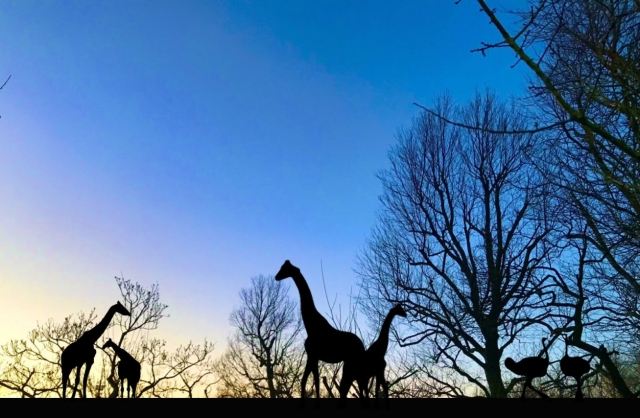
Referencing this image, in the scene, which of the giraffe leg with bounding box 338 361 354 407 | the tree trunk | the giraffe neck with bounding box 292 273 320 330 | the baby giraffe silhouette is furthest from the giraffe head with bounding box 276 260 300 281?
the tree trunk

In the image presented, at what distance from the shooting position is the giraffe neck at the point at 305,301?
5.52ft

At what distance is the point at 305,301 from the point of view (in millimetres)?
1731

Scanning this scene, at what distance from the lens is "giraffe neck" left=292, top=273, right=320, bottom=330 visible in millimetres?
1682

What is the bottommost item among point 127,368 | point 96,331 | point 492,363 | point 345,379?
point 345,379

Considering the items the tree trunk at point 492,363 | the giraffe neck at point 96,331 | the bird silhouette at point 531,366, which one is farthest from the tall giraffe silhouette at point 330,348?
the tree trunk at point 492,363

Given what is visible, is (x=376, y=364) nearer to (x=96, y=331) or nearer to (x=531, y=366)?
(x=531, y=366)

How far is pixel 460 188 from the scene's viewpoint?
37.8 feet

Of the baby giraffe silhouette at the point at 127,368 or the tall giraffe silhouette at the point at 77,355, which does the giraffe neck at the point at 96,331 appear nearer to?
the tall giraffe silhouette at the point at 77,355

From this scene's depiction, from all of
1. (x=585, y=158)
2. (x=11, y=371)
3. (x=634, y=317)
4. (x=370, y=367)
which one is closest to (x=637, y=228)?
(x=585, y=158)

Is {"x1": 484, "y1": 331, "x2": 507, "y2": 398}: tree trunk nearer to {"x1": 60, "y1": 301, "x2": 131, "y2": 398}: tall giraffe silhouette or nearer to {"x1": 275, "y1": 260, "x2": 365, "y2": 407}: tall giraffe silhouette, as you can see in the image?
{"x1": 275, "y1": 260, "x2": 365, "y2": 407}: tall giraffe silhouette

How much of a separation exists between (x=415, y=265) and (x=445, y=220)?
127 centimetres

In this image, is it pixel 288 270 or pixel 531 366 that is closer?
pixel 288 270

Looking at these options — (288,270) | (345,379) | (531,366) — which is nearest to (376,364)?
(345,379)

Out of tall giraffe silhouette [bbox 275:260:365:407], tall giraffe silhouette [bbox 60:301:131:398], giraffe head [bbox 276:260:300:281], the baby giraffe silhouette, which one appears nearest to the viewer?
tall giraffe silhouette [bbox 275:260:365:407]
